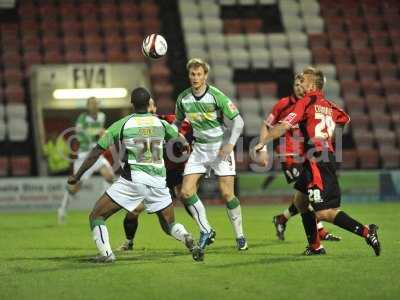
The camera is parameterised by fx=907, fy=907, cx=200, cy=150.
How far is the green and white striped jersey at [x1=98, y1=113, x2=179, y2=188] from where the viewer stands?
816 centimetres

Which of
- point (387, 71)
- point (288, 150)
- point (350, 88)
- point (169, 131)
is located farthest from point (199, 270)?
point (387, 71)

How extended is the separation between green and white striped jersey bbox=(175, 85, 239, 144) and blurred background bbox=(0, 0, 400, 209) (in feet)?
27.8

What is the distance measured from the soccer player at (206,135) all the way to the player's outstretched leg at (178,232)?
1.89ft

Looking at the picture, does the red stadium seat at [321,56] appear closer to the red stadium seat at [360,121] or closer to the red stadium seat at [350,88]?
the red stadium seat at [350,88]

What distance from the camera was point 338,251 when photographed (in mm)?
9039

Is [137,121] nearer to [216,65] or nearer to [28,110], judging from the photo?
[28,110]

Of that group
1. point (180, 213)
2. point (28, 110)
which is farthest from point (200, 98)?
point (28, 110)

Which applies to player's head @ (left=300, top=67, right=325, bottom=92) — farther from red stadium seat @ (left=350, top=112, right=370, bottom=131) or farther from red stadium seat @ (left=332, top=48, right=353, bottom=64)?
red stadium seat @ (left=332, top=48, right=353, bottom=64)

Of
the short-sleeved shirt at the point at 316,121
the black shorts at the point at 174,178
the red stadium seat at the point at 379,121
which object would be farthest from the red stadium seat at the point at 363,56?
the short-sleeved shirt at the point at 316,121

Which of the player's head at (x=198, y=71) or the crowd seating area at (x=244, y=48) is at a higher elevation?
the crowd seating area at (x=244, y=48)

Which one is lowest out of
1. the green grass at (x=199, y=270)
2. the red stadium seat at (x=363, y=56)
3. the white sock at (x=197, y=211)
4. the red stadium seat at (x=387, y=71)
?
the green grass at (x=199, y=270)

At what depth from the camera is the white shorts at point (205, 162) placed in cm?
930

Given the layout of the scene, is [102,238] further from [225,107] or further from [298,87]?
[298,87]

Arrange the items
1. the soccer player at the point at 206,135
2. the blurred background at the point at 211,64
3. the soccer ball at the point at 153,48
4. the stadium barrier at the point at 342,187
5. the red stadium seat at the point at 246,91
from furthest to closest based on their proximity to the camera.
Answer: the red stadium seat at the point at 246,91 < the blurred background at the point at 211,64 < the stadium barrier at the point at 342,187 < the soccer ball at the point at 153,48 < the soccer player at the point at 206,135
